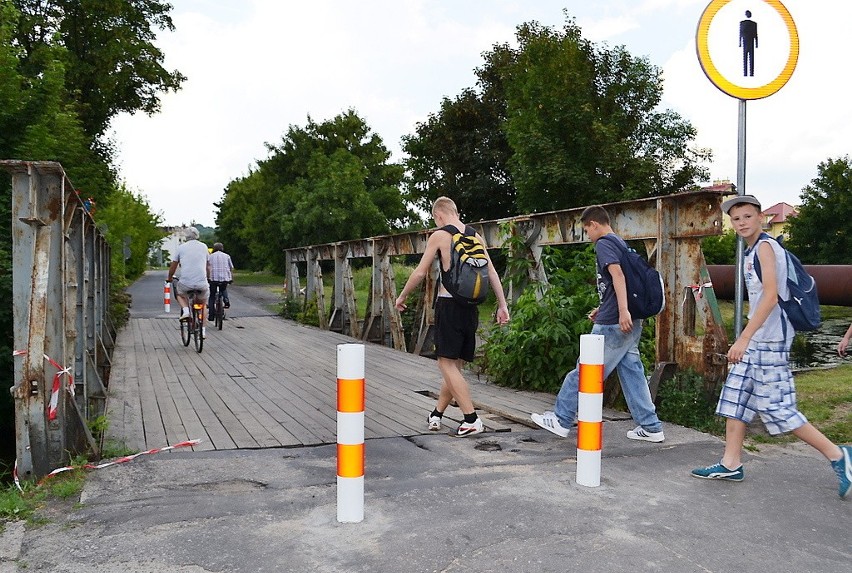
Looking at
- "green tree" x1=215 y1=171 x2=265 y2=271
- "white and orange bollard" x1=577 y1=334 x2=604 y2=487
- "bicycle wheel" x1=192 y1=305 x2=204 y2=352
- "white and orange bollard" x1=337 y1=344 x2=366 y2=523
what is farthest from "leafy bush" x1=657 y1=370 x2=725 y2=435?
"green tree" x1=215 y1=171 x2=265 y2=271

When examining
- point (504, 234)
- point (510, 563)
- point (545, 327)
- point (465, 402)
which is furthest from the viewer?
point (504, 234)

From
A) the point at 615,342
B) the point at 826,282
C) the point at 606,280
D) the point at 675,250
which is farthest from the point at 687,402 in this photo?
the point at 826,282

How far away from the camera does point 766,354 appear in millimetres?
4543

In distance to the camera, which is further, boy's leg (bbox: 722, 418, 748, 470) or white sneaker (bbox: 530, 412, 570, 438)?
white sneaker (bbox: 530, 412, 570, 438)

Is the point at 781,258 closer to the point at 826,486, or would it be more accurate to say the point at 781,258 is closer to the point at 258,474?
the point at 826,486

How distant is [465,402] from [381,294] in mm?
8295

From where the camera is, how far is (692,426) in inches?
247

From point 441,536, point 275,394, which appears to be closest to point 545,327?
point 275,394

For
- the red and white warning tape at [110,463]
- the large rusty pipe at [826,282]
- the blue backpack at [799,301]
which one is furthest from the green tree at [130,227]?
the blue backpack at [799,301]

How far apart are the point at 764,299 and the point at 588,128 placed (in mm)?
22953

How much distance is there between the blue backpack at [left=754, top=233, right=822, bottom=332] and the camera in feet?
14.7

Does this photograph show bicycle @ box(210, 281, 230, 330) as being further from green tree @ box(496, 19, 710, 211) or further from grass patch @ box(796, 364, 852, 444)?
green tree @ box(496, 19, 710, 211)

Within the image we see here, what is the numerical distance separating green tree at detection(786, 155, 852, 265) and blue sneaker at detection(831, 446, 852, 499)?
124 feet

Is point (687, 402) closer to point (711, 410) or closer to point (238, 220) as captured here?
point (711, 410)
